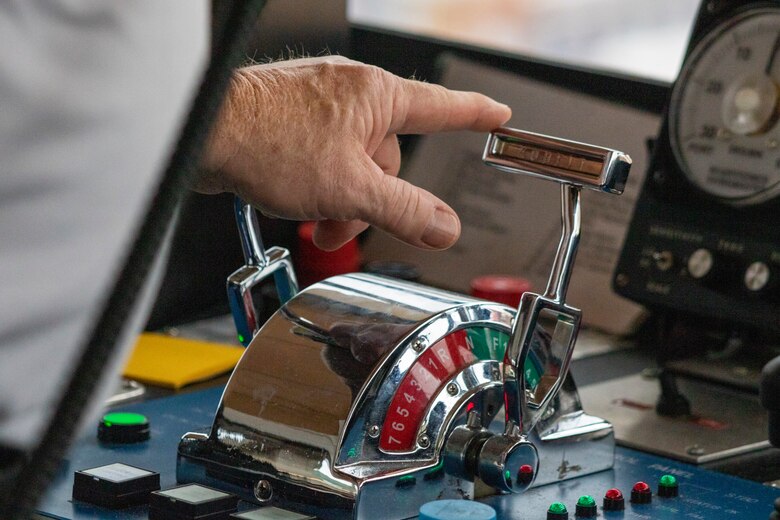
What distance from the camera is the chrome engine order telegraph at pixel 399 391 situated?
0.93 meters

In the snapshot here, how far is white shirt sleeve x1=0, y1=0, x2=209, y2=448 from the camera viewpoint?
51 centimetres

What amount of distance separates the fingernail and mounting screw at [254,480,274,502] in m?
0.23

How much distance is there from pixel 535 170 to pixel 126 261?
507 millimetres

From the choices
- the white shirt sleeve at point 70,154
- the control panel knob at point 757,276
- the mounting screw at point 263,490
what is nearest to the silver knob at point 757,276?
the control panel knob at point 757,276

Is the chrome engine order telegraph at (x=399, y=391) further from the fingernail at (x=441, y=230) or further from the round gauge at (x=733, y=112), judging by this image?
the round gauge at (x=733, y=112)

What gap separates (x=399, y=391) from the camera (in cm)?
96

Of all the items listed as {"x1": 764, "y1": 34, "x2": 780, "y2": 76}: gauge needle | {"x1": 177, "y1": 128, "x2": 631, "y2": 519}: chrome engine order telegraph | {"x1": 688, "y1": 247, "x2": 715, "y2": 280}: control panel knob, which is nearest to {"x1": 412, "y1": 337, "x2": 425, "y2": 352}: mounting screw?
{"x1": 177, "y1": 128, "x2": 631, "y2": 519}: chrome engine order telegraph

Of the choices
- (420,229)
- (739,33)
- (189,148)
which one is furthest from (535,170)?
(739,33)

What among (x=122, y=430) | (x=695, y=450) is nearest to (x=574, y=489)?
(x=695, y=450)

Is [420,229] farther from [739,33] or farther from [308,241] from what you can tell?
[308,241]

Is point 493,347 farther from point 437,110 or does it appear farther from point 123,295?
point 123,295

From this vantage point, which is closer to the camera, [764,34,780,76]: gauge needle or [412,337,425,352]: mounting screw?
[412,337,425,352]: mounting screw

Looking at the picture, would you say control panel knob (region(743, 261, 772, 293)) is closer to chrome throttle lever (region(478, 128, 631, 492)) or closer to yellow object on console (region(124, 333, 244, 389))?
chrome throttle lever (region(478, 128, 631, 492))

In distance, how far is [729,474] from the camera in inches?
44.9
